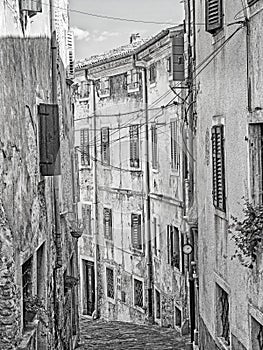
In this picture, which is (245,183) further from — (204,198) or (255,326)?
(204,198)

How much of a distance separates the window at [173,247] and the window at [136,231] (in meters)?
4.14

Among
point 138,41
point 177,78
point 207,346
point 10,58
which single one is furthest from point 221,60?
point 138,41

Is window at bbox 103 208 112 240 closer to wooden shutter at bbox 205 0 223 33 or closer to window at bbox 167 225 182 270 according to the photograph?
window at bbox 167 225 182 270

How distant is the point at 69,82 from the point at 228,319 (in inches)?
397

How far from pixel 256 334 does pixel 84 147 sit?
24.6 metres

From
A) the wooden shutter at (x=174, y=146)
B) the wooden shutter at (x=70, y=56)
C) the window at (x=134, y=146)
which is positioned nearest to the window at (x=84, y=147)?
the window at (x=134, y=146)

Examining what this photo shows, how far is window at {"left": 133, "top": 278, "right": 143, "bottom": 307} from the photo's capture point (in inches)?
1138

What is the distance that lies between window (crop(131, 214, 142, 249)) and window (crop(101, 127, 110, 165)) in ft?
11.4

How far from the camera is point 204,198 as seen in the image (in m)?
15.1

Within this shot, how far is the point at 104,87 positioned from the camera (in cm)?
3219

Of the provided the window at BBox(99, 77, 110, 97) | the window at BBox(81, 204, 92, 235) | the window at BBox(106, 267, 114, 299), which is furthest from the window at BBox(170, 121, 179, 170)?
the window at BBox(81, 204, 92, 235)

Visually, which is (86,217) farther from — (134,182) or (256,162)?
(256,162)

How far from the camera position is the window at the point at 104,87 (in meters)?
31.8

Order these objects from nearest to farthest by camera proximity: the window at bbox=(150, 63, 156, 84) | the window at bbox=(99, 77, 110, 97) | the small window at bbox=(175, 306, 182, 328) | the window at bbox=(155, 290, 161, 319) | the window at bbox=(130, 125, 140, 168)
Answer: the small window at bbox=(175, 306, 182, 328) < the window at bbox=(150, 63, 156, 84) < the window at bbox=(155, 290, 161, 319) < the window at bbox=(130, 125, 140, 168) < the window at bbox=(99, 77, 110, 97)
